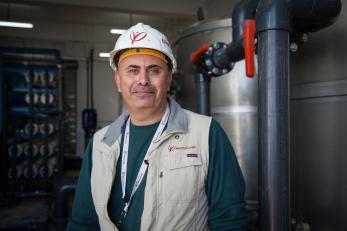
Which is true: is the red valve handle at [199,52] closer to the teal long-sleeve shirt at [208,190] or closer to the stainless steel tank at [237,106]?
the stainless steel tank at [237,106]

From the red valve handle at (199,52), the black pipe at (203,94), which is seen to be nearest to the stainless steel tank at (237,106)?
the black pipe at (203,94)

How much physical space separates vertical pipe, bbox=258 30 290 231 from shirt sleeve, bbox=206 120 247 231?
11 centimetres

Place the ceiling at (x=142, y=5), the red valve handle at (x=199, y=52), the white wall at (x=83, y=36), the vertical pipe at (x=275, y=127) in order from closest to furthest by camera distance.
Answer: the vertical pipe at (x=275, y=127), the red valve handle at (x=199, y=52), the ceiling at (x=142, y=5), the white wall at (x=83, y=36)

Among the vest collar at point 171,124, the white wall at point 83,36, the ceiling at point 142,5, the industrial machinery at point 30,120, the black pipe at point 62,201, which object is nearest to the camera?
the vest collar at point 171,124

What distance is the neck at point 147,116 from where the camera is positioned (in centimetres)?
140

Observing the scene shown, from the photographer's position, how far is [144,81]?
52.1 inches

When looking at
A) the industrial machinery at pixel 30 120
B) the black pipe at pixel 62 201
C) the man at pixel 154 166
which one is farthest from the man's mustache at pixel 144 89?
the industrial machinery at pixel 30 120

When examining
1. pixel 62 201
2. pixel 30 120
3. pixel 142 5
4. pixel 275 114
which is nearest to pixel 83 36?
pixel 142 5

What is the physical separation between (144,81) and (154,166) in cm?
37

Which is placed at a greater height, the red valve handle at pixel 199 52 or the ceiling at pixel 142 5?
the ceiling at pixel 142 5

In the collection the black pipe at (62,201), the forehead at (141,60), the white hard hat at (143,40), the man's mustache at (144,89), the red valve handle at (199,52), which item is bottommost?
the black pipe at (62,201)

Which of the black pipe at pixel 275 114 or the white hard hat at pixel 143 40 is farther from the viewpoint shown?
the white hard hat at pixel 143 40

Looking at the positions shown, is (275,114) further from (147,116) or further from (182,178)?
(147,116)

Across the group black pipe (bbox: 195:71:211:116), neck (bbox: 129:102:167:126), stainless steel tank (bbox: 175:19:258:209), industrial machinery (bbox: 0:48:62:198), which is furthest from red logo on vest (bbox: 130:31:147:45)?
industrial machinery (bbox: 0:48:62:198)
